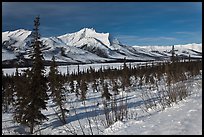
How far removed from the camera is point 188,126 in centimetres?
496

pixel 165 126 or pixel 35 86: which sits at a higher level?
pixel 165 126

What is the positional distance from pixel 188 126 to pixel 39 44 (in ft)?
56.6

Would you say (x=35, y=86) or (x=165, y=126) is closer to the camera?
(x=165, y=126)

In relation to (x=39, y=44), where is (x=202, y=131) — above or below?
below

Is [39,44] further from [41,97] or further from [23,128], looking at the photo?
[23,128]

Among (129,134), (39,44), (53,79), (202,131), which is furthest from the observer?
(53,79)

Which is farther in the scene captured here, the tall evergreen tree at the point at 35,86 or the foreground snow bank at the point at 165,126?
the tall evergreen tree at the point at 35,86

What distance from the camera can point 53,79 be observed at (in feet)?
86.0

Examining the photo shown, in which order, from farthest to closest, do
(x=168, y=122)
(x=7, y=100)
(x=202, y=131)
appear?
(x=7, y=100)
(x=168, y=122)
(x=202, y=131)

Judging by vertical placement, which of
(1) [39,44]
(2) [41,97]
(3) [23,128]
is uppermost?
(1) [39,44]

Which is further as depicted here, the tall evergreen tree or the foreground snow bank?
the tall evergreen tree

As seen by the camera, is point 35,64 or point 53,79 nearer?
point 35,64

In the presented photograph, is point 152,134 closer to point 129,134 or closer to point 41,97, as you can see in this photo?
point 129,134

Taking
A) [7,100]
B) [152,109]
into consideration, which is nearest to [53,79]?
[7,100]
